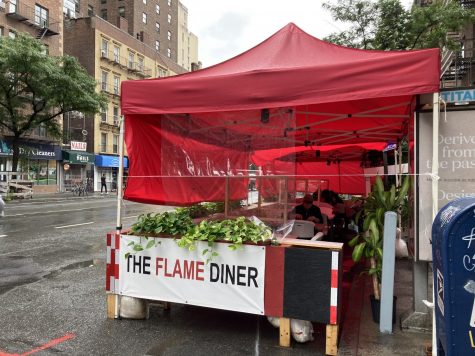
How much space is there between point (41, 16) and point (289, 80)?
3675 cm

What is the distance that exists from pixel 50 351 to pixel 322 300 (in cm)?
259

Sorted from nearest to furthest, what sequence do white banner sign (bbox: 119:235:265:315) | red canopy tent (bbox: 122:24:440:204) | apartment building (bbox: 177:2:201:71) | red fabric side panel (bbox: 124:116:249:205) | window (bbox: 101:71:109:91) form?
red canopy tent (bbox: 122:24:440:204)
white banner sign (bbox: 119:235:265:315)
red fabric side panel (bbox: 124:116:249:205)
window (bbox: 101:71:109:91)
apartment building (bbox: 177:2:201:71)

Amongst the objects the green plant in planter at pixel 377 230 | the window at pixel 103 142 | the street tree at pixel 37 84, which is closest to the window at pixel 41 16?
the street tree at pixel 37 84

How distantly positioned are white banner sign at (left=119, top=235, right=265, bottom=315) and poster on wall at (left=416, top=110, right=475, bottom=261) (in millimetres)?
1630

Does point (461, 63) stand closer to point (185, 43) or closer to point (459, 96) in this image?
point (459, 96)

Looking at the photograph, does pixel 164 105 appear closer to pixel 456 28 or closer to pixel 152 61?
pixel 456 28

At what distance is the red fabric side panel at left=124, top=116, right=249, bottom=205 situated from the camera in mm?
5391

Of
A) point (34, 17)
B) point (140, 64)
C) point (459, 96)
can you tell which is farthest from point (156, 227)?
point (140, 64)

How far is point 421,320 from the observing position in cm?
424

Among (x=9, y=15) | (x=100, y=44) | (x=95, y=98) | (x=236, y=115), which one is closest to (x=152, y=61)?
(x=100, y=44)

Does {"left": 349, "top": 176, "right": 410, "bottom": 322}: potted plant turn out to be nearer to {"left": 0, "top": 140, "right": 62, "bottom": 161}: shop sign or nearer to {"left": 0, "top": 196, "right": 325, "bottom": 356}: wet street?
{"left": 0, "top": 196, "right": 325, "bottom": 356}: wet street

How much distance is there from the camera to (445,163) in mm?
4051

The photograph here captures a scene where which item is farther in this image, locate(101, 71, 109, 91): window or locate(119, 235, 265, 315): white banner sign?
locate(101, 71, 109, 91): window

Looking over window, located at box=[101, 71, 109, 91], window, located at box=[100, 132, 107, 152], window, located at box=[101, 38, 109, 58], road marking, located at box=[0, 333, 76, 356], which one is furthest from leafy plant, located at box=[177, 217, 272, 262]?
window, located at box=[101, 38, 109, 58]
